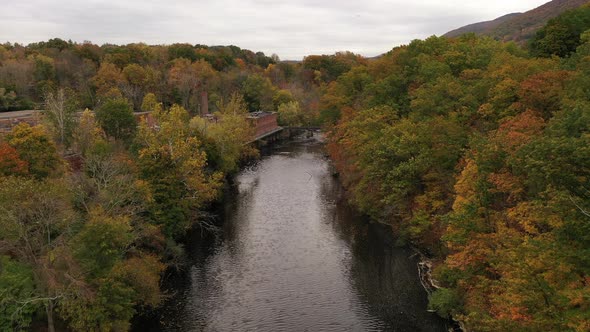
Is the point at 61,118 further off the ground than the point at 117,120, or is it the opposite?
the point at 61,118

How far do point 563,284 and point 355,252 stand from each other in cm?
2047

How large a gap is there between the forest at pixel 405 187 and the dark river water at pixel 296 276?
182cm

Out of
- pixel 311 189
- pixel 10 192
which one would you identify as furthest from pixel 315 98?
pixel 10 192

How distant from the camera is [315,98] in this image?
124 metres

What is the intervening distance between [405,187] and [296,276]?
39.1 feet

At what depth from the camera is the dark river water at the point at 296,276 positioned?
28562mm

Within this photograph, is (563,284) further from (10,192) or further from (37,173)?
(37,173)

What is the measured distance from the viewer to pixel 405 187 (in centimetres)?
3966

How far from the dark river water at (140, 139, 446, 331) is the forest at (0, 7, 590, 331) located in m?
1.82

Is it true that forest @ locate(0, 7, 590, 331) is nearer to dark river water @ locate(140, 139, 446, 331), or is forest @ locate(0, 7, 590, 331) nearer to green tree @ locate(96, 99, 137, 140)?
green tree @ locate(96, 99, 137, 140)

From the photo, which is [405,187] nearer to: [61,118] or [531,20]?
[61,118]

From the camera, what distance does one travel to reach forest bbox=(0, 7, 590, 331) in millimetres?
20812

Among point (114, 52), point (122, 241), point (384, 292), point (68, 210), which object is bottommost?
point (384, 292)

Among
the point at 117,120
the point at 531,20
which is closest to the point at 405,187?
the point at 117,120
